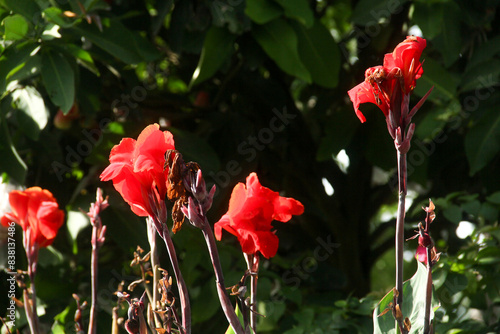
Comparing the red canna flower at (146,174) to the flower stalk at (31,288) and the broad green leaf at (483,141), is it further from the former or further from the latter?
the broad green leaf at (483,141)

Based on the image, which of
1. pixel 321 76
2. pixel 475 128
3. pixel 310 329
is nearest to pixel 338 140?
pixel 321 76

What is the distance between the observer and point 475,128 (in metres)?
1.51

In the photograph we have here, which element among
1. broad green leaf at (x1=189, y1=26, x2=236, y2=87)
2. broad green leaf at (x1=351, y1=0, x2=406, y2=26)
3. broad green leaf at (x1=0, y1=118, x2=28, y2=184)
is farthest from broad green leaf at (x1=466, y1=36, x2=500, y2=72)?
broad green leaf at (x1=0, y1=118, x2=28, y2=184)

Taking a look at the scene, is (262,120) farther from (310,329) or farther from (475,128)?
(310,329)

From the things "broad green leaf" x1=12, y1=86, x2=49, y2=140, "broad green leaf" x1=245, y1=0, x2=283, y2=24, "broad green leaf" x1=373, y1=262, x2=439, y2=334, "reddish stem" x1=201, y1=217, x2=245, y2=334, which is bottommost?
"broad green leaf" x1=12, y1=86, x2=49, y2=140

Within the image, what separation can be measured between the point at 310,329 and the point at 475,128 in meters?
0.76

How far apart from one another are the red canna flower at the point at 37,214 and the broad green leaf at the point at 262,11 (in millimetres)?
808

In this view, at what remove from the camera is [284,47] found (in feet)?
4.65

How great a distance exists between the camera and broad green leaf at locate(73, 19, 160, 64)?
1218 millimetres

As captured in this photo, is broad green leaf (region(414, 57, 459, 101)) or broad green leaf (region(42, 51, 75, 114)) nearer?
broad green leaf (region(42, 51, 75, 114))

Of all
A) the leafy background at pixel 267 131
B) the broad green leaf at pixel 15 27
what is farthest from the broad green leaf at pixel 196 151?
the broad green leaf at pixel 15 27

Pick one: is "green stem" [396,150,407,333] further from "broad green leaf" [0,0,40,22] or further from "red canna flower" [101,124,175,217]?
"broad green leaf" [0,0,40,22]

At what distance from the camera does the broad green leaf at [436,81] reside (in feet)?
4.83

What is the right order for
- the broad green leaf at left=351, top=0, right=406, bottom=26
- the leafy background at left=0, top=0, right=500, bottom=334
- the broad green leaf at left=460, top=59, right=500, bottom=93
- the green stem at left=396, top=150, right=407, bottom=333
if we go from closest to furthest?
the green stem at left=396, top=150, right=407, bottom=333 → the leafy background at left=0, top=0, right=500, bottom=334 → the broad green leaf at left=460, top=59, right=500, bottom=93 → the broad green leaf at left=351, top=0, right=406, bottom=26
